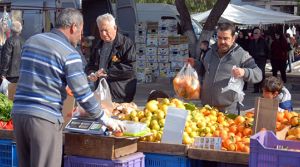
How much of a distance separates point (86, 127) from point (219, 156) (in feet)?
3.59

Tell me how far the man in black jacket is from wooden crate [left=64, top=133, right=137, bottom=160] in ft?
5.04

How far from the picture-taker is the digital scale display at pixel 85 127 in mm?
4953

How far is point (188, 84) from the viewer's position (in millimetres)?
6320

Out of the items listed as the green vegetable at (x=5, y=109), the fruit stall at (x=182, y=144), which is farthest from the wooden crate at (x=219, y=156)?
the green vegetable at (x=5, y=109)

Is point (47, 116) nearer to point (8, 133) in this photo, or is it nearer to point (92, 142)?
point (92, 142)

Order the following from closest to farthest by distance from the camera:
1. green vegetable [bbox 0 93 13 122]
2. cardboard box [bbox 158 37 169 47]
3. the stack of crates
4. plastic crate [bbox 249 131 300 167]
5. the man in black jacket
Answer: plastic crate [bbox 249 131 300 167], green vegetable [bbox 0 93 13 122], the man in black jacket, the stack of crates, cardboard box [bbox 158 37 169 47]

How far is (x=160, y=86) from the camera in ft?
60.3

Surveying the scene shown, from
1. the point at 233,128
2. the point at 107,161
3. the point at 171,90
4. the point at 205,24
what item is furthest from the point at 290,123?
the point at 205,24

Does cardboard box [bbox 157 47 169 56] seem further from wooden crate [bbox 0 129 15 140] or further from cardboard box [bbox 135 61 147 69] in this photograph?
wooden crate [bbox 0 129 15 140]

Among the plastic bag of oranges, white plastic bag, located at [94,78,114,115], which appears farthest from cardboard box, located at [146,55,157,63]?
white plastic bag, located at [94,78,114,115]

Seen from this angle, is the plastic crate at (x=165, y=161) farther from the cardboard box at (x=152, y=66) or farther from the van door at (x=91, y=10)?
the cardboard box at (x=152, y=66)

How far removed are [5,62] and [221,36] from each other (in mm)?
Answer: 4794

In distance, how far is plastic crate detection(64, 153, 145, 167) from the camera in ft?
16.0

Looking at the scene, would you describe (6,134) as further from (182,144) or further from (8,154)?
(182,144)
